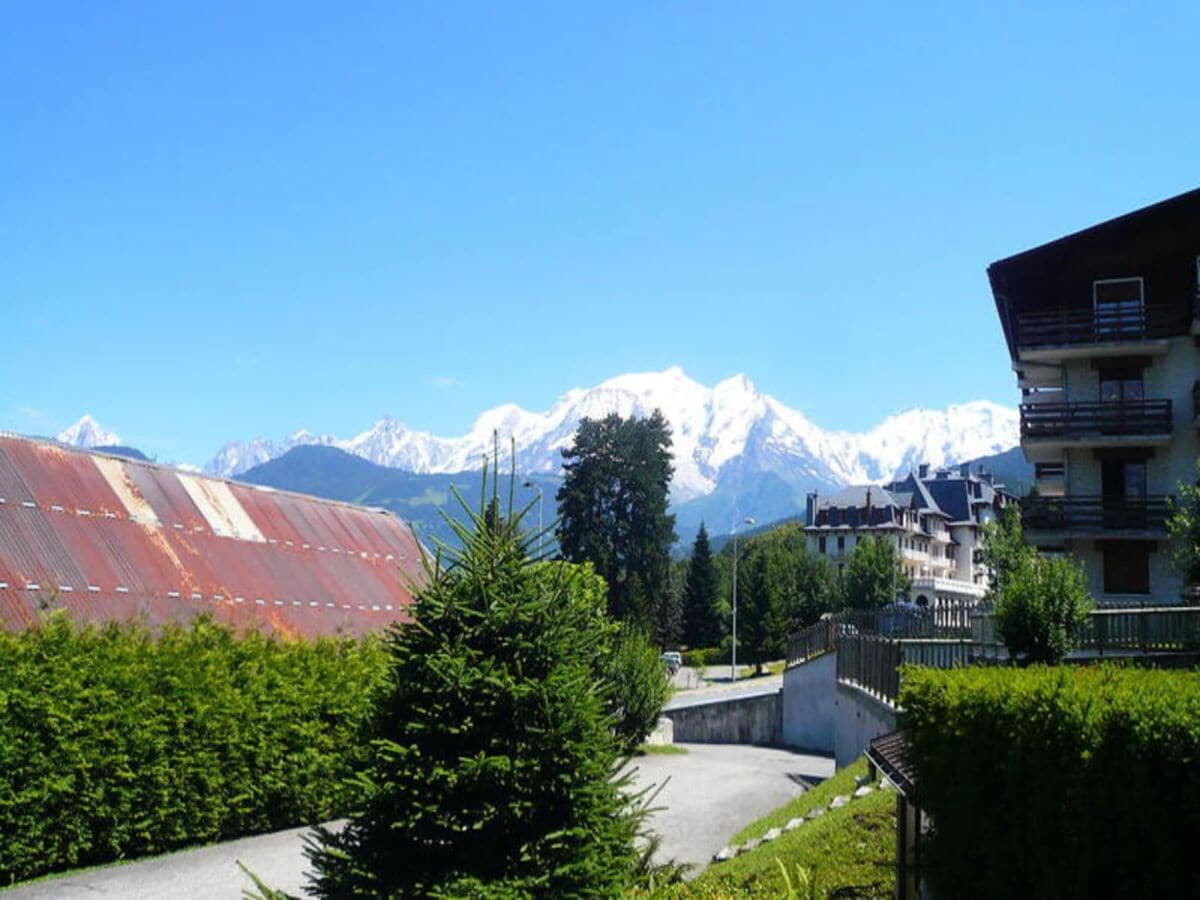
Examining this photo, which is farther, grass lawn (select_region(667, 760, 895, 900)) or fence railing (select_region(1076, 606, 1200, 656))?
fence railing (select_region(1076, 606, 1200, 656))

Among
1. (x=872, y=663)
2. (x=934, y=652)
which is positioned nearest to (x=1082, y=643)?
(x=934, y=652)

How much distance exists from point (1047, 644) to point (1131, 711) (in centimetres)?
1670

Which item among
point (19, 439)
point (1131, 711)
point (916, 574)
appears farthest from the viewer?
point (916, 574)

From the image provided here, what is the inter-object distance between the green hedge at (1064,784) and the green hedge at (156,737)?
8.80 m

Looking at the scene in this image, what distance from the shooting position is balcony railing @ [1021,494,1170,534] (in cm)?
3847

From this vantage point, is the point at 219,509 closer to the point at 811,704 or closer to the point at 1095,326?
the point at 811,704

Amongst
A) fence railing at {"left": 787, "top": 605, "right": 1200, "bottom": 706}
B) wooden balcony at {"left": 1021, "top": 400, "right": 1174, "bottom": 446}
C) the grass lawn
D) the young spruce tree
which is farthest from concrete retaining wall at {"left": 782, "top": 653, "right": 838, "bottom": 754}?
the young spruce tree

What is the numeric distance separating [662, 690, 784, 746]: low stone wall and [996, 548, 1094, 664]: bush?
75.1 feet

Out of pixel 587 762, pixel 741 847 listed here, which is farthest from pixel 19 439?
pixel 587 762

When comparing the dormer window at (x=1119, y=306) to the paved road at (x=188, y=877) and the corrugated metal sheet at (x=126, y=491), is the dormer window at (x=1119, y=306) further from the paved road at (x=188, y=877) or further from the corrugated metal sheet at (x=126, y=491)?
the paved road at (x=188, y=877)

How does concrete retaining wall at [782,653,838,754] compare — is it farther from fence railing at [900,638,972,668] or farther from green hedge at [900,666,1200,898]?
green hedge at [900,666,1200,898]

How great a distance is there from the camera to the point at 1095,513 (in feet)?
129

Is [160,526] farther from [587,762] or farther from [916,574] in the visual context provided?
[916,574]

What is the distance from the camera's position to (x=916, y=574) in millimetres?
118438
